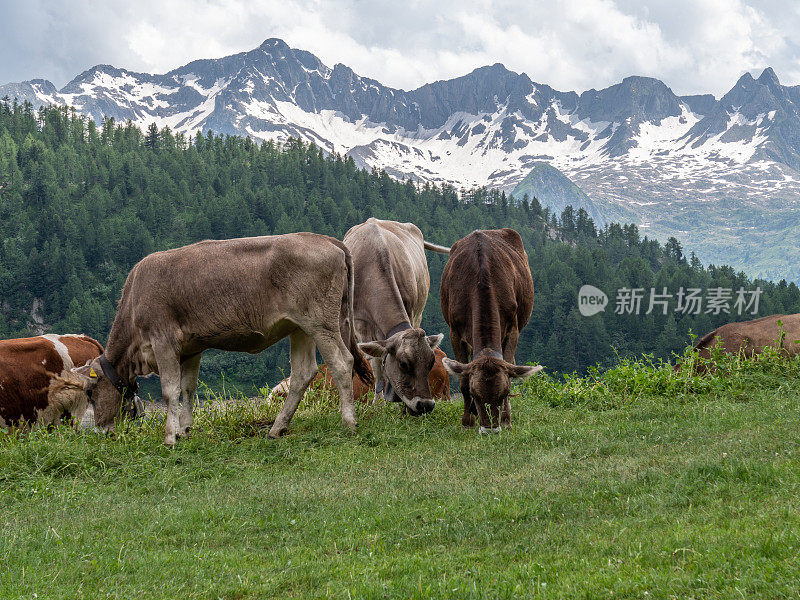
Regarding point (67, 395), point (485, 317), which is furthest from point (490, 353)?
point (67, 395)

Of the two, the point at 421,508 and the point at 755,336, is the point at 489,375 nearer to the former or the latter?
the point at 421,508

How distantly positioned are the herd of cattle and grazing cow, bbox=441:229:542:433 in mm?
17

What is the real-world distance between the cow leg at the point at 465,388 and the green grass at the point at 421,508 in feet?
0.82

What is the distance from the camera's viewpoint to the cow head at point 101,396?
33.0 feet

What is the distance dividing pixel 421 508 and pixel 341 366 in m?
3.91

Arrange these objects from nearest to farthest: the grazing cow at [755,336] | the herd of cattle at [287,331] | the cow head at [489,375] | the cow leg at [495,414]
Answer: the cow head at [489,375]
the cow leg at [495,414]
the herd of cattle at [287,331]
the grazing cow at [755,336]

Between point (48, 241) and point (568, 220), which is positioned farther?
point (568, 220)

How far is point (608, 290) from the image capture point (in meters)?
121

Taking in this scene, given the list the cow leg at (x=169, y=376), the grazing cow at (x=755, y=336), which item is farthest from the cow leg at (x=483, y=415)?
the grazing cow at (x=755, y=336)

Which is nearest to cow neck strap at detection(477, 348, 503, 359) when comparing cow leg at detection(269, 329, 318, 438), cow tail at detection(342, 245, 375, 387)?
cow tail at detection(342, 245, 375, 387)

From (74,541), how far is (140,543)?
21.3 inches

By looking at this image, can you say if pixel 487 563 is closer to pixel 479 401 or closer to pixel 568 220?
pixel 479 401

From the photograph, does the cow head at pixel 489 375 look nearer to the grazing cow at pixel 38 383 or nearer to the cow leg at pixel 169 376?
the cow leg at pixel 169 376

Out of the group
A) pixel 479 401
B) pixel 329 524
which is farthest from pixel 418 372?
pixel 329 524
